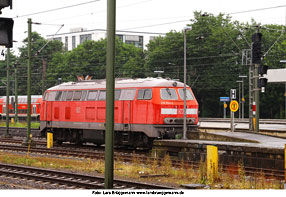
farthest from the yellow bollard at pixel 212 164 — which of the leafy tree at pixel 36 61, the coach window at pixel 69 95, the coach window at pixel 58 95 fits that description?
the leafy tree at pixel 36 61

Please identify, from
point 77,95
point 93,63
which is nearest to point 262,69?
point 77,95

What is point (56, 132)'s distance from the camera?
28766 mm

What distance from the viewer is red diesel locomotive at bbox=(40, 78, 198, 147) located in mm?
22547

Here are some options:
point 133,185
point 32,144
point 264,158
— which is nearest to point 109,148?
point 133,185

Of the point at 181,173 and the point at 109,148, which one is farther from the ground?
the point at 109,148

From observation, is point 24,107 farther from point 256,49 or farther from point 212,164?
point 212,164

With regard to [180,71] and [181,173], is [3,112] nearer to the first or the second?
[180,71]

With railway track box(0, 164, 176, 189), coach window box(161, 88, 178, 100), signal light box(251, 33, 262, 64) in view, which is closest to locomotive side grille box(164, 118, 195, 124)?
coach window box(161, 88, 178, 100)

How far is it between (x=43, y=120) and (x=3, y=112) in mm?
43887

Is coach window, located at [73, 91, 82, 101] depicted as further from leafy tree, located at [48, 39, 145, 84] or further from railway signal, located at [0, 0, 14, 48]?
leafy tree, located at [48, 39, 145, 84]

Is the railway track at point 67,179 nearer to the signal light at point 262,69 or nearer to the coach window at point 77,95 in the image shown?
the coach window at point 77,95

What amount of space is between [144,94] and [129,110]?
3.74ft

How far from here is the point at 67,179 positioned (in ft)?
48.7

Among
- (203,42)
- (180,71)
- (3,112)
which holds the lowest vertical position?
(3,112)
